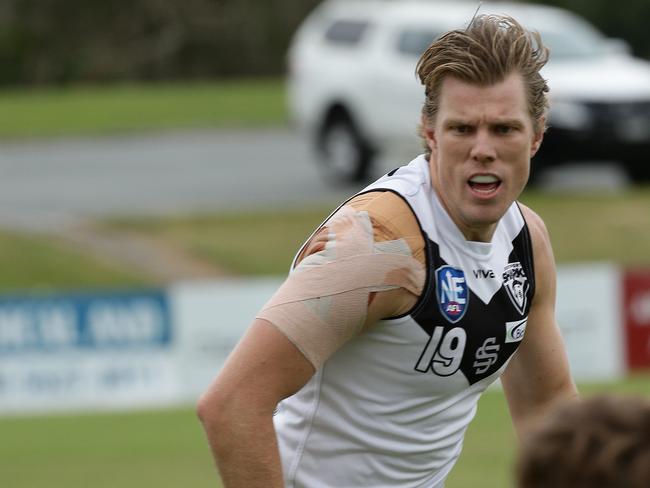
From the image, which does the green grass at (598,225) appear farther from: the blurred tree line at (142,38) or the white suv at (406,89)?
the blurred tree line at (142,38)

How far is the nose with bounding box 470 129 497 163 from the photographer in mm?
3309

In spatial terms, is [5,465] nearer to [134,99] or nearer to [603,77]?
[603,77]

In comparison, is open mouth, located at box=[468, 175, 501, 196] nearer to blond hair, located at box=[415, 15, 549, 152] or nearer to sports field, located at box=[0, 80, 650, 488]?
blond hair, located at box=[415, 15, 549, 152]

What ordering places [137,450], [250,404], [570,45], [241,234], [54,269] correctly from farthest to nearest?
1. [570,45]
2. [241,234]
3. [54,269]
4. [137,450]
5. [250,404]

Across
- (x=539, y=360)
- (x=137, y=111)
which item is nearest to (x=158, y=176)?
(x=137, y=111)

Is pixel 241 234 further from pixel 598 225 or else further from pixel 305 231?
pixel 598 225

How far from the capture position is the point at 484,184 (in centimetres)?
336

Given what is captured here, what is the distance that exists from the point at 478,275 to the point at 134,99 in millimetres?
27329

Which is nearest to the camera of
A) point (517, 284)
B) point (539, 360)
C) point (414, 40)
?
point (517, 284)

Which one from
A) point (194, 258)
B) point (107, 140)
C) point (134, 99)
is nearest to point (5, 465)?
point (194, 258)

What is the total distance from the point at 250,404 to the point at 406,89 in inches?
569

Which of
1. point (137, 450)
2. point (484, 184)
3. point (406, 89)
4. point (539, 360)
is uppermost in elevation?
point (484, 184)

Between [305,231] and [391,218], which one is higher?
[391,218]

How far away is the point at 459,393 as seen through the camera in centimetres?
357
